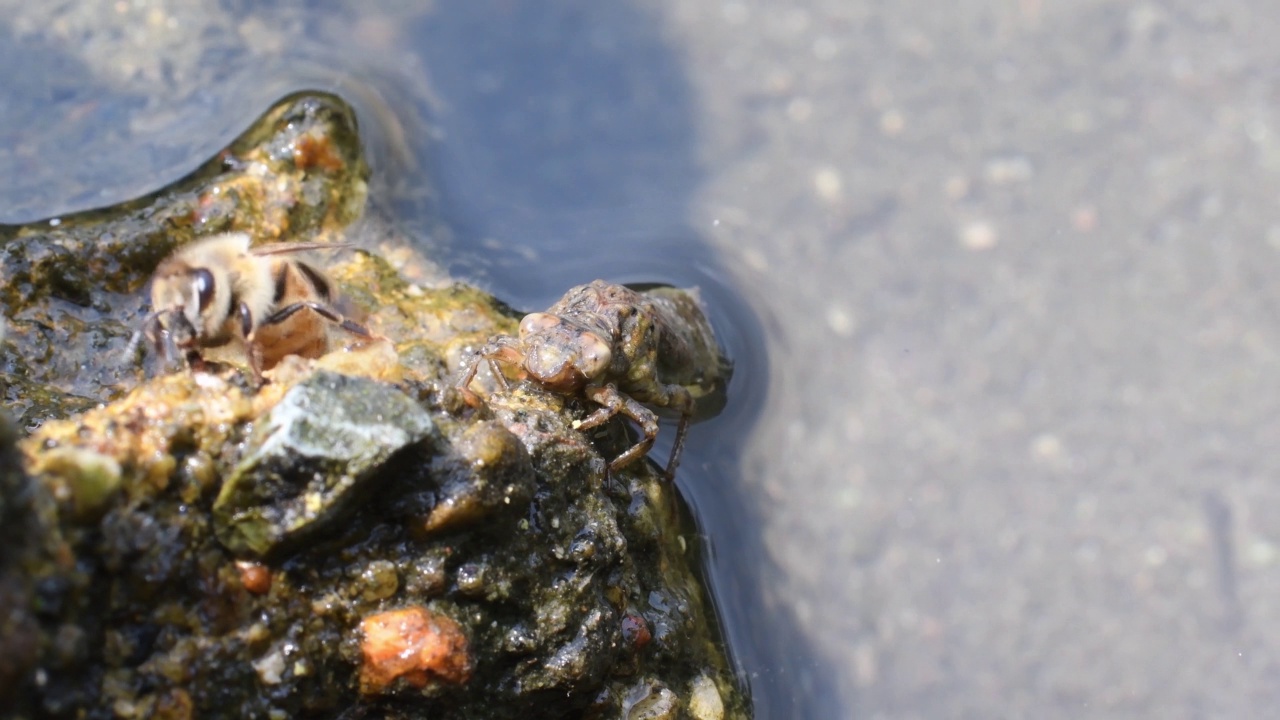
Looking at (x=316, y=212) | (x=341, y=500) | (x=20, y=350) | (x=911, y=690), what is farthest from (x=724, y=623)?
(x=20, y=350)

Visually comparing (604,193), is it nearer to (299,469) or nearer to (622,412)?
(622,412)

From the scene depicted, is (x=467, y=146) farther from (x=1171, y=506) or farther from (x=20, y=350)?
(x=1171, y=506)

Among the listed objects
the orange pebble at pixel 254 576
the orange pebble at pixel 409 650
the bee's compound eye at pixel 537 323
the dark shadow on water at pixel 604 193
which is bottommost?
the orange pebble at pixel 409 650

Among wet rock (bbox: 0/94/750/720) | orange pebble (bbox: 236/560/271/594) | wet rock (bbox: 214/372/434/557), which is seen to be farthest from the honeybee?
orange pebble (bbox: 236/560/271/594)

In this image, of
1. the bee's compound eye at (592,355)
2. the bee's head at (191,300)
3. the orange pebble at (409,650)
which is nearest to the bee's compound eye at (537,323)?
the bee's compound eye at (592,355)

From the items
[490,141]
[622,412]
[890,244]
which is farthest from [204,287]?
[890,244]

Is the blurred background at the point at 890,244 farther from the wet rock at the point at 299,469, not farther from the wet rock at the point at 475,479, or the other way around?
the wet rock at the point at 299,469
